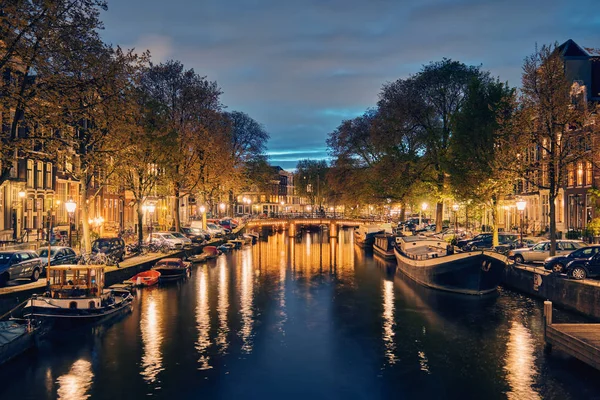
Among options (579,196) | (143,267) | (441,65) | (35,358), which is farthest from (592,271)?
(441,65)

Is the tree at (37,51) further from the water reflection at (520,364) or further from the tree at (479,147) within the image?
the tree at (479,147)

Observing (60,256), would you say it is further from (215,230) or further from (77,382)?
(215,230)

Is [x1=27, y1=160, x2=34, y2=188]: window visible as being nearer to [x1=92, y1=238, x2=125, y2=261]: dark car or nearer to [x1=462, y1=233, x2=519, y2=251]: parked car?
[x1=92, y1=238, x2=125, y2=261]: dark car

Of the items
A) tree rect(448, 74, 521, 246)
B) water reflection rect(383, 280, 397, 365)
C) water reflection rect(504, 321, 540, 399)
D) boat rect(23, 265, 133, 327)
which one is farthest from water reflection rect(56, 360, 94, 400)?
tree rect(448, 74, 521, 246)

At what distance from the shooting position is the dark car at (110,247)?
44.6 meters

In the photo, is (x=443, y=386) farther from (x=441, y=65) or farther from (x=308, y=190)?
(x=308, y=190)

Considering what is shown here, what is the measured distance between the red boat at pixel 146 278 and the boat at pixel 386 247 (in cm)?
3235

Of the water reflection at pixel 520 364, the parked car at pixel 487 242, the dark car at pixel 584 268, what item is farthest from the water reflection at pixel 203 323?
the parked car at pixel 487 242

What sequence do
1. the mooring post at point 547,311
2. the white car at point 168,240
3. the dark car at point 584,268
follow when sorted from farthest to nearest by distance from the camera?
1. the white car at point 168,240
2. the dark car at point 584,268
3. the mooring post at point 547,311

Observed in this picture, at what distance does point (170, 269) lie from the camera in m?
46.6

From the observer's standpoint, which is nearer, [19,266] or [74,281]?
[74,281]

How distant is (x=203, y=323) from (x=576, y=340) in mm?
19722

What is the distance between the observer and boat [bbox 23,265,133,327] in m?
27.9

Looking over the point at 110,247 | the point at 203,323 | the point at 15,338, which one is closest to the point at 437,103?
the point at 110,247
